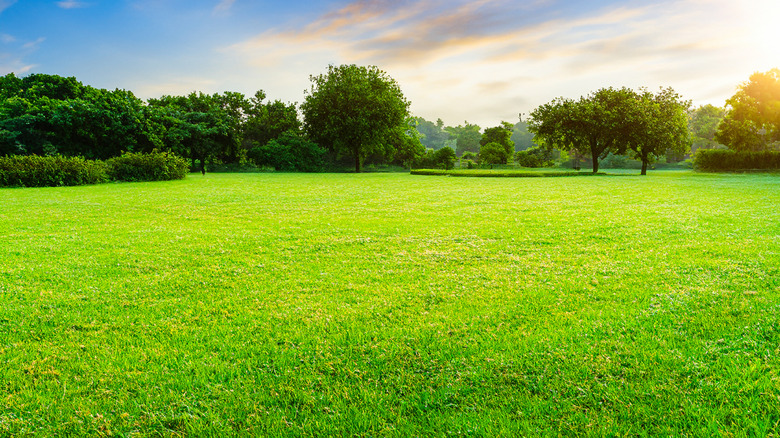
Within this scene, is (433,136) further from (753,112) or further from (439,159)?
(753,112)

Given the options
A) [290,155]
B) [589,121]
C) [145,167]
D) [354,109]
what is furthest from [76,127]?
[589,121]

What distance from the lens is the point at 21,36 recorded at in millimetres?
34219

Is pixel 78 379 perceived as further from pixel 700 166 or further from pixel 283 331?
Result: pixel 700 166

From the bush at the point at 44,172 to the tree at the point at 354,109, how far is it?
2906 centimetres

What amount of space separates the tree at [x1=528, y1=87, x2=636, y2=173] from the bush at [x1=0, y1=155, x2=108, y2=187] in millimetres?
43853

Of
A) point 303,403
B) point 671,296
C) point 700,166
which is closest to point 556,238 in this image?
point 671,296

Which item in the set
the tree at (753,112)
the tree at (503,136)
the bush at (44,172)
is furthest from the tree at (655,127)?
the bush at (44,172)

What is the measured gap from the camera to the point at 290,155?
175ft

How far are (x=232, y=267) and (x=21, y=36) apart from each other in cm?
4523

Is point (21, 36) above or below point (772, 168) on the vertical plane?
above

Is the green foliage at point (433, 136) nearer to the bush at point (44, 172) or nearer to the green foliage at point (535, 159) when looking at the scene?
the green foliage at point (535, 159)

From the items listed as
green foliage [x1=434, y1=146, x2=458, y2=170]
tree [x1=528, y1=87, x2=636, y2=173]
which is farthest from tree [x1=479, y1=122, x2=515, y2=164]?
tree [x1=528, y1=87, x2=636, y2=173]

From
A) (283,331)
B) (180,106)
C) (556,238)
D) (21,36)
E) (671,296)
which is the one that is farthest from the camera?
(180,106)

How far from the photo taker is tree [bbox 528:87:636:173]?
136 feet
